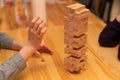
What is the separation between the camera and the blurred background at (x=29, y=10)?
56.0 inches

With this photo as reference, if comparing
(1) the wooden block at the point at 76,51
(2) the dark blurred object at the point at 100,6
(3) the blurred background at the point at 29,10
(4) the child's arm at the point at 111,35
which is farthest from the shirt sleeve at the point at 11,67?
(2) the dark blurred object at the point at 100,6

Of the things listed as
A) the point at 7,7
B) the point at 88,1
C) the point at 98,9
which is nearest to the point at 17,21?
the point at 7,7

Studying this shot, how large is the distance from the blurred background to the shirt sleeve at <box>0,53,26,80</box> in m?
0.63

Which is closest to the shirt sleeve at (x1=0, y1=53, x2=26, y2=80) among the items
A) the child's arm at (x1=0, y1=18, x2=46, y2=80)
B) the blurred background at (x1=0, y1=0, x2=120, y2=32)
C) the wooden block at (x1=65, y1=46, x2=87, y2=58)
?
the child's arm at (x1=0, y1=18, x2=46, y2=80)

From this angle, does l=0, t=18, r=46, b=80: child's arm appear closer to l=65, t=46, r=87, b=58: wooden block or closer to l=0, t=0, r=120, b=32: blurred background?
l=65, t=46, r=87, b=58: wooden block

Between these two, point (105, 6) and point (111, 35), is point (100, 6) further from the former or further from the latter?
point (111, 35)

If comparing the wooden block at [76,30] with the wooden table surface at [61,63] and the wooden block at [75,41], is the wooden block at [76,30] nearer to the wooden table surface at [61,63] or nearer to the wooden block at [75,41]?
the wooden block at [75,41]

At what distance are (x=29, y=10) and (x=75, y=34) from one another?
36.2 inches

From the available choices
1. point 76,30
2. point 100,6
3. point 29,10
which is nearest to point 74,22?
point 76,30

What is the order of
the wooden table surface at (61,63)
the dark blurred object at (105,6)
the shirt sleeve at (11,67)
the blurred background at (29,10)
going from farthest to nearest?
the dark blurred object at (105,6) < the blurred background at (29,10) < the wooden table surface at (61,63) < the shirt sleeve at (11,67)

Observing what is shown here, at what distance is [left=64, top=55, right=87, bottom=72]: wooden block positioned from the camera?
83cm

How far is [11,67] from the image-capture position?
0.76 m

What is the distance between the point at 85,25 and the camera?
807 mm

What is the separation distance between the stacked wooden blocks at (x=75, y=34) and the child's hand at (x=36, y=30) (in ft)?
0.29
